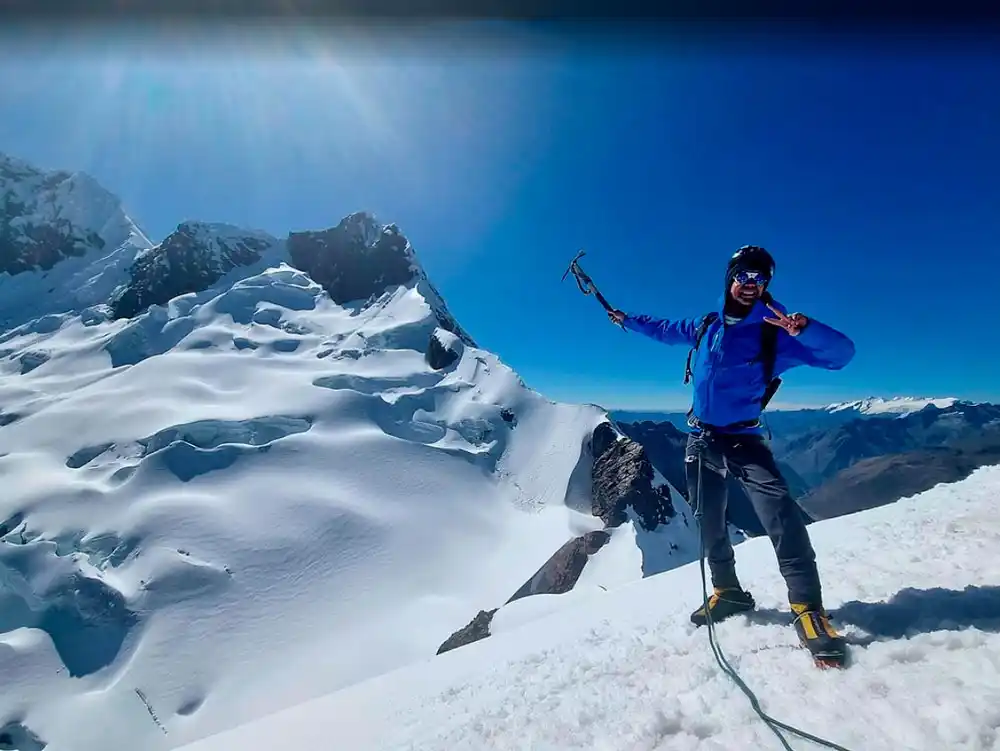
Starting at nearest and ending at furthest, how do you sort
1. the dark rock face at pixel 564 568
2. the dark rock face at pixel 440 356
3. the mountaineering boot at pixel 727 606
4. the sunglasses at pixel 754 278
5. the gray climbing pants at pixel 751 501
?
the gray climbing pants at pixel 751 501 < the sunglasses at pixel 754 278 < the mountaineering boot at pixel 727 606 < the dark rock face at pixel 564 568 < the dark rock face at pixel 440 356

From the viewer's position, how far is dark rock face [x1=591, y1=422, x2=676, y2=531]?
77.9m

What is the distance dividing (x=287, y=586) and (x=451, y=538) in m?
23.7

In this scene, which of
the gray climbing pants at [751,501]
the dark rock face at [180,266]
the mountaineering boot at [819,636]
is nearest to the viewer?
the mountaineering boot at [819,636]

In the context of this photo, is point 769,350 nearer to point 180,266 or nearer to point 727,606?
point 727,606

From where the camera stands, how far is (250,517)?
82.1 m

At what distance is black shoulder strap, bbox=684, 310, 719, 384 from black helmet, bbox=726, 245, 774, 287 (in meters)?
0.58

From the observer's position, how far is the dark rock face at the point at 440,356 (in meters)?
139

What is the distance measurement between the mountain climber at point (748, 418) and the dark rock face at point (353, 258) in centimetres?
17669

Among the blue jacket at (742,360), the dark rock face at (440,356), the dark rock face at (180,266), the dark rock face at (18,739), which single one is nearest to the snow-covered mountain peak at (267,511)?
the dark rock face at (18,739)

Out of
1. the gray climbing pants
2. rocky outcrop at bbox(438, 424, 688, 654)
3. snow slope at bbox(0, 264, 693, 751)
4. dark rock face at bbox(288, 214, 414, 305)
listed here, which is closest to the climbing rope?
the gray climbing pants

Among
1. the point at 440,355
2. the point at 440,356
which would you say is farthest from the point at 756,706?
the point at 440,355

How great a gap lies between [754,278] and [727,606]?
307 cm

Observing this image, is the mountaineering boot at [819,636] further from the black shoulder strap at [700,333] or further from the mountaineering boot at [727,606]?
the black shoulder strap at [700,333]

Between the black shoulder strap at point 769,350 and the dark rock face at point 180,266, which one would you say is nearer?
the black shoulder strap at point 769,350
